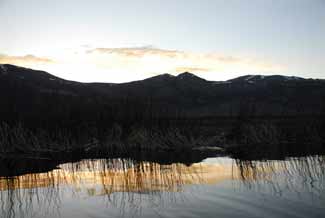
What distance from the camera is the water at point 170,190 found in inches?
248

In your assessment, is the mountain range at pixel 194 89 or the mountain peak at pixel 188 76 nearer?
the mountain range at pixel 194 89

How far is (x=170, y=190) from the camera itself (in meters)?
8.02

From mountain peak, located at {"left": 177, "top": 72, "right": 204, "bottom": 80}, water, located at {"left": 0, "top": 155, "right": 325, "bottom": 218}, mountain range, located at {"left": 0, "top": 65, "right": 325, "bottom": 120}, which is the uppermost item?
mountain peak, located at {"left": 177, "top": 72, "right": 204, "bottom": 80}

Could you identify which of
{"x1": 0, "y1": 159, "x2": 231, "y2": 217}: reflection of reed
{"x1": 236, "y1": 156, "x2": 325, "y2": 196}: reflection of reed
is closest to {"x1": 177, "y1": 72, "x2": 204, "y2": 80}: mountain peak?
{"x1": 236, "y1": 156, "x2": 325, "y2": 196}: reflection of reed

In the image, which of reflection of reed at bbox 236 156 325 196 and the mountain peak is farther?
the mountain peak

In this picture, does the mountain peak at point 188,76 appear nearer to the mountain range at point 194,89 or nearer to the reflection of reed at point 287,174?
the mountain range at point 194,89

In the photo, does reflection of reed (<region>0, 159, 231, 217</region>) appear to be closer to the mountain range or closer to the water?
the water

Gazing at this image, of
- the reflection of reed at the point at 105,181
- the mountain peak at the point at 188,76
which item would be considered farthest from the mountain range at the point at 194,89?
the reflection of reed at the point at 105,181

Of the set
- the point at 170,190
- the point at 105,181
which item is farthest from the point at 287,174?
the point at 105,181

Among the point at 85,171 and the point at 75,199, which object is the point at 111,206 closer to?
the point at 75,199

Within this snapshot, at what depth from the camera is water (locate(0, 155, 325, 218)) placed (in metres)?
6.29

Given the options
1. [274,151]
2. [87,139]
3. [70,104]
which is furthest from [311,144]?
[70,104]

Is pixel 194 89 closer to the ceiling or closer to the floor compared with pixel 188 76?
closer to the floor

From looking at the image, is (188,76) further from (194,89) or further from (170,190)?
(170,190)
